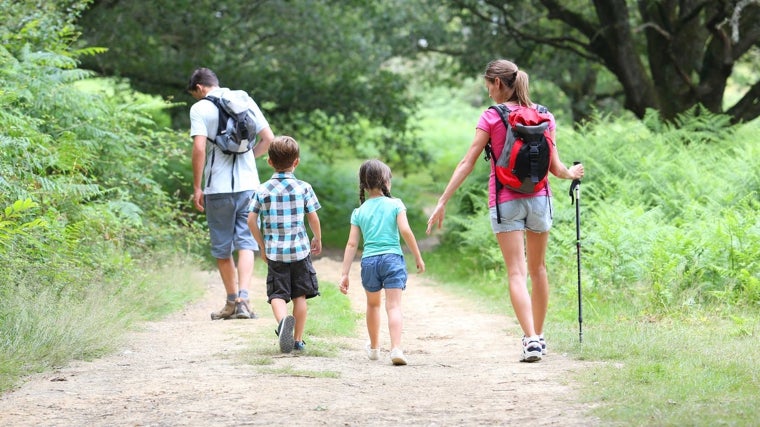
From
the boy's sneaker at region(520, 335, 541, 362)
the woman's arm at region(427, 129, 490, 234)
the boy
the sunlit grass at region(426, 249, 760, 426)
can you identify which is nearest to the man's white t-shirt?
the boy

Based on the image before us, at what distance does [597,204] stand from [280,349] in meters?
7.01

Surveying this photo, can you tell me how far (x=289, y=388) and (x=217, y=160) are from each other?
379 cm

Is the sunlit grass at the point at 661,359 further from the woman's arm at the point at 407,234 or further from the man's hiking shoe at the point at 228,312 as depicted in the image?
the man's hiking shoe at the point at 228,312

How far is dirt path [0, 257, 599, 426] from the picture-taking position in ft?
17.0

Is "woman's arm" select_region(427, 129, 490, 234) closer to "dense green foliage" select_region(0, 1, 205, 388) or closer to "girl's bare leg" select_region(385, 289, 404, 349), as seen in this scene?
"girl's bare leg" select_region(385, 289, 404, 349)

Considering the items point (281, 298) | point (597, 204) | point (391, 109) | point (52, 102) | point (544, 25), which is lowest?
point (281, 298)

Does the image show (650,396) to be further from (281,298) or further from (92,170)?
(92,170)

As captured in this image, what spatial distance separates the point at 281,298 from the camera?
7.29 m

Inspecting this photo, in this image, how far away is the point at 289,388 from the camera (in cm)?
582

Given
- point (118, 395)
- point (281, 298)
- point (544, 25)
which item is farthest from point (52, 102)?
point (544, 25)

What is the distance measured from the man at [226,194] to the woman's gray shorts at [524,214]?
299 cm

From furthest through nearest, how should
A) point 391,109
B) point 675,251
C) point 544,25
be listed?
point 544,25 → point 391,109 → point 675,251

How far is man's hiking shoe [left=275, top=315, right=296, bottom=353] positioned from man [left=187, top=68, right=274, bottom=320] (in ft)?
6.76

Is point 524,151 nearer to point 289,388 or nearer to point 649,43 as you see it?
point 289,388
